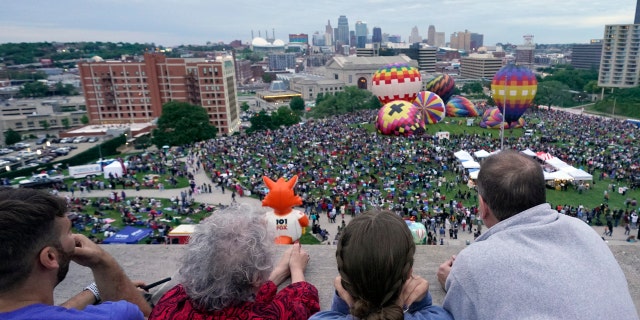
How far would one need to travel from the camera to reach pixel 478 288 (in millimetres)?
1563

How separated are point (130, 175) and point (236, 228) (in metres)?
22.4

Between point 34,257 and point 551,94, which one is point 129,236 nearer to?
point 34,257

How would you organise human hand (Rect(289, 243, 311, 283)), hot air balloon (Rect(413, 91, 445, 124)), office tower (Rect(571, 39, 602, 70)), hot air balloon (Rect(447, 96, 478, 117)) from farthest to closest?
office tower (Rect(571, 39, 602, 70)), hot air balloon (Rect(447, 96, 478, 117)), hot air balloon (Rect(413, 91, 445, 124)), human hand (Rect(289, 243, 311, 283))

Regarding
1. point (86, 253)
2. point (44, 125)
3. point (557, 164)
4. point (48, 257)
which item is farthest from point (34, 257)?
point (44, 125)

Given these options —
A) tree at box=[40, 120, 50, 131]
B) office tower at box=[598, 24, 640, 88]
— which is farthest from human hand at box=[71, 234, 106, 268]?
office tower at box=[598, 24, 640, 88]

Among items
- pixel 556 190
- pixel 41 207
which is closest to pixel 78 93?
pixel 556 190

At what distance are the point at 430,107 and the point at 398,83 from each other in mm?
3564

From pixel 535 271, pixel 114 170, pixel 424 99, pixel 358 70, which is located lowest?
pixel 114 170

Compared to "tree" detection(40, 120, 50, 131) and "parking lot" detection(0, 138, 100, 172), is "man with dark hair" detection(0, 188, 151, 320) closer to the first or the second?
"parking lot" detection(0, 138, 100, 172)

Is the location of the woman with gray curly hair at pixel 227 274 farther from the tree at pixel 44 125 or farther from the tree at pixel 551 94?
the tree at pixel 44 125

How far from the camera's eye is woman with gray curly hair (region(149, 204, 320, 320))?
1769 mm

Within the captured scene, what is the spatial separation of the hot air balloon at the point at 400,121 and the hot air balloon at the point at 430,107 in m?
5.71

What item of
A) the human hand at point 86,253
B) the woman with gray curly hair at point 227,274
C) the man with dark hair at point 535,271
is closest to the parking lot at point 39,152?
the human hand at point 86,253

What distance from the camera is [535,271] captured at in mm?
1519
